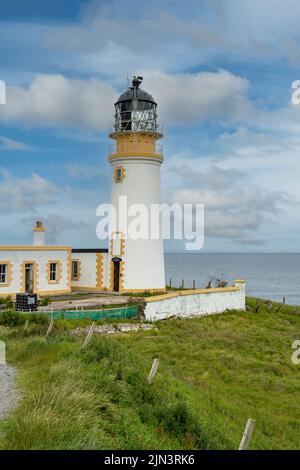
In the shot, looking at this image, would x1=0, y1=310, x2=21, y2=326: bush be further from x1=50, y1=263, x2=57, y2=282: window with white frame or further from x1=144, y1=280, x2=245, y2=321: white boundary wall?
x1=50, y1=263, x2=57, y2=282: window with white frame

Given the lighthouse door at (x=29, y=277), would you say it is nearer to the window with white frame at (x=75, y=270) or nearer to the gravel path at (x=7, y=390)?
the window with white frame at (x=75, y=270)

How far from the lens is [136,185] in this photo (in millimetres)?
30906

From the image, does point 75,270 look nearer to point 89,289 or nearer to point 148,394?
point 89,289

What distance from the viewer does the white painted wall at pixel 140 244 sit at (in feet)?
101

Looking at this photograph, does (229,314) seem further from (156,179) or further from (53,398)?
(53,398)

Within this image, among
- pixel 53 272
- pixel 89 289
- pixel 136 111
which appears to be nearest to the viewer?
pixel 53 272

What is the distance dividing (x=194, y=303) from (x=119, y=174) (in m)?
9.01

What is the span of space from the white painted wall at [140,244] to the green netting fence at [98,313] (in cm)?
619

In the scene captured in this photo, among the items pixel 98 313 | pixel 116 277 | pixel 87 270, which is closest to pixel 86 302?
pixel 98 313

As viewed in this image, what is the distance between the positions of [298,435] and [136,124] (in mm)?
22575

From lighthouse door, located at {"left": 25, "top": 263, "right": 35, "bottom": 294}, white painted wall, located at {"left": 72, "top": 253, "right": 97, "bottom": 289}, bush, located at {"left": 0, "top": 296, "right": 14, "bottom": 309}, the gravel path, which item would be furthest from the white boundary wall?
the gravel path

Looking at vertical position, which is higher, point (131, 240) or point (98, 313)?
point (131, 240)

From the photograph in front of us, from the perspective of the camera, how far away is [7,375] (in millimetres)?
11961
